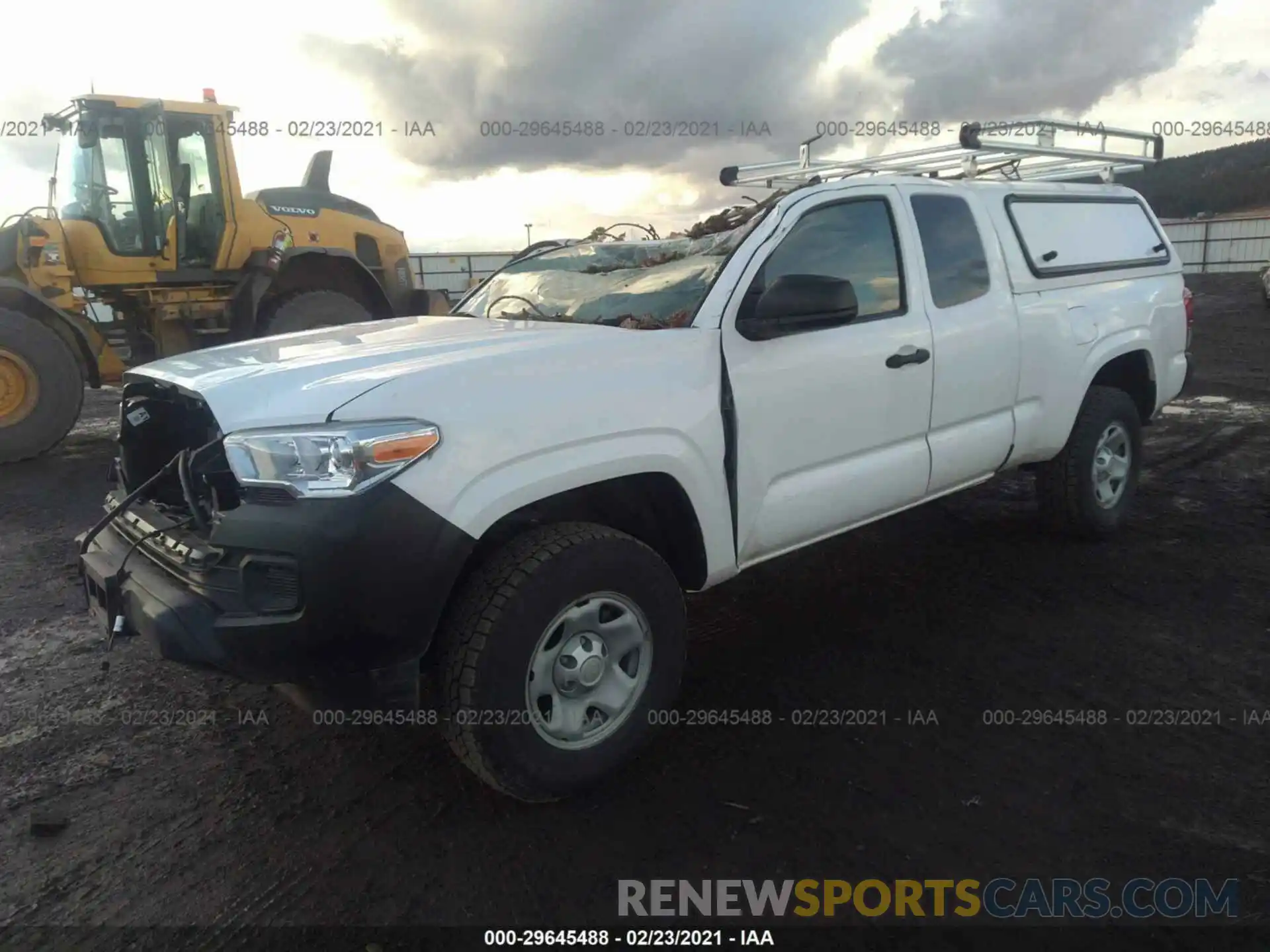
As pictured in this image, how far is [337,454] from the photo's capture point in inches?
94.5

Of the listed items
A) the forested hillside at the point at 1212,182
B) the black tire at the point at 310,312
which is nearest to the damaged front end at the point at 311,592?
the black tire at the point at 310,312

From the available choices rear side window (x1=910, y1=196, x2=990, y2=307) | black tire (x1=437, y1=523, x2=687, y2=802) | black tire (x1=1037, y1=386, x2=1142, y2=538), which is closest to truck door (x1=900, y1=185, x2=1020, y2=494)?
rear side window (x1=910, y1=196, x2=990, y2=307)

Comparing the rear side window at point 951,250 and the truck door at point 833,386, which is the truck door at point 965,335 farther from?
the truck door at point 833,386

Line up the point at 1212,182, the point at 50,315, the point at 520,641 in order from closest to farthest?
1. the point at 520,641
2. the point at 50,315
3. the point at 1212,182

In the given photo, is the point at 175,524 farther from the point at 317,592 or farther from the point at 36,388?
the point at 36,388

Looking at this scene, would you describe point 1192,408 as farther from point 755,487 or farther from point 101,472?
point 101,472

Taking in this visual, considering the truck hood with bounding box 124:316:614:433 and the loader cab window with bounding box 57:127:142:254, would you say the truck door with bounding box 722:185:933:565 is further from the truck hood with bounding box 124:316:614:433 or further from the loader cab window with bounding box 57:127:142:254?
the loader cab window with bounding box 57:127:142:254

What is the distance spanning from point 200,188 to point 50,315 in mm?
1861

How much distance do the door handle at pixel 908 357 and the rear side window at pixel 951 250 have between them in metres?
0.30

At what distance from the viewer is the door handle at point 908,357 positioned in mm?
3695

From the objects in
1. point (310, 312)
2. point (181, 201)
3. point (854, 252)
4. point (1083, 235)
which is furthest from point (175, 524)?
point (181, 201)

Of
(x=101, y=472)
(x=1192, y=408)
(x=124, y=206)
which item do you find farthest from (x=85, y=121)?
(x=1192, y=408)

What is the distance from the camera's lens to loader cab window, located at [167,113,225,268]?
8.58m

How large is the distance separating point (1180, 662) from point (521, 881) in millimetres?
2808
